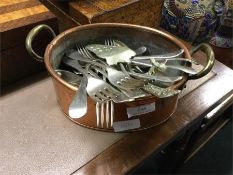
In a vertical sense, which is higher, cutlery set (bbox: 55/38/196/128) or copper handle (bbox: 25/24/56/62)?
copper handle (bbox: 25/24/56/62)

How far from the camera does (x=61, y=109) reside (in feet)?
1.65

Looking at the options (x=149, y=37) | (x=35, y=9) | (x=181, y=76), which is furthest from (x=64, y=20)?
(x=181, y=76)

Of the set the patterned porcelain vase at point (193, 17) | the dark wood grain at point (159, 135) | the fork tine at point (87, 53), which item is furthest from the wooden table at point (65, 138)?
the patterned porcelain vase at point (193, 17)

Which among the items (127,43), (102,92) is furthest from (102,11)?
(102,92)

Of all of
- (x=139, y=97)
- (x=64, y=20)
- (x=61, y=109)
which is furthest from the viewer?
(x=64, y=20)

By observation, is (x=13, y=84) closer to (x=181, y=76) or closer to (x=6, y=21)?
(x=6, y=21)

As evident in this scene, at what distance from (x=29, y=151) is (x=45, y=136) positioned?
1.4 inches

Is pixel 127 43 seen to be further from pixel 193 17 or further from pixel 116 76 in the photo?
pixel 193 17

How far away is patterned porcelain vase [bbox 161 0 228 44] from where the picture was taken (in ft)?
2.22

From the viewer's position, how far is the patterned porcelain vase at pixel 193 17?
68 cm

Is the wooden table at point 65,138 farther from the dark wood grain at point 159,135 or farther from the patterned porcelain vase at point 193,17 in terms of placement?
the patterned porcelain vase at point 193,17

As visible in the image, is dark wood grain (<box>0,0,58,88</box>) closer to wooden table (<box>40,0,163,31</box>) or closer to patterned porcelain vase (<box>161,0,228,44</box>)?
wooden table (<box>40,0,163,31</box>)

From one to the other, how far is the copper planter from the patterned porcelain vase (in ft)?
0.68

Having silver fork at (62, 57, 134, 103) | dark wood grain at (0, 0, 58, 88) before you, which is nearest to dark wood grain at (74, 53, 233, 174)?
silver fork at (62, 57, 134, 103)
